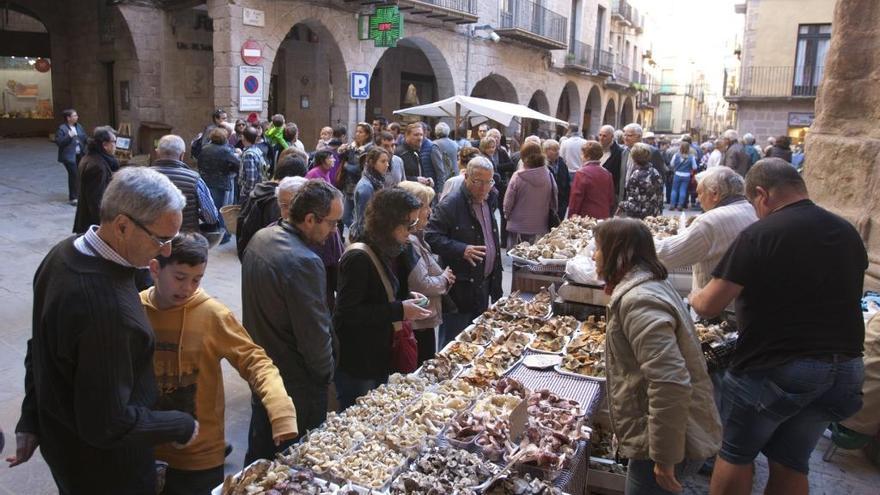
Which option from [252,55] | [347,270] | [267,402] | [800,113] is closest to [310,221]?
[347,270]

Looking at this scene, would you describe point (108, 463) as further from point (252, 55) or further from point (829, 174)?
point (252, 55)

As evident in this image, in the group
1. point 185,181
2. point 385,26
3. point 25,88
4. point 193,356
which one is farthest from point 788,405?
point 25,88

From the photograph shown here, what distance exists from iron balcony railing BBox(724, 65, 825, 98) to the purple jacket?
20382 mm

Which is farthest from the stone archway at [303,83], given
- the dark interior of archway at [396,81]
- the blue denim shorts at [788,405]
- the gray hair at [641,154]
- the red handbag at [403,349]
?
the blue denim shorts at [788,405]

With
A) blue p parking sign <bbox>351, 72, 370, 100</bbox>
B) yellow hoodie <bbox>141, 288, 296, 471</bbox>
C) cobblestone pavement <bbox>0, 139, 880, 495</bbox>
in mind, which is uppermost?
blue p parking sign <bbox>351, 72, 370, 100</bbox>

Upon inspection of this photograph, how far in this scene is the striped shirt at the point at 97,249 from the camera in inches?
77.7

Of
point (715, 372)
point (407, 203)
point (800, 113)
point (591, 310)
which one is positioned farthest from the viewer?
point (800, 113)

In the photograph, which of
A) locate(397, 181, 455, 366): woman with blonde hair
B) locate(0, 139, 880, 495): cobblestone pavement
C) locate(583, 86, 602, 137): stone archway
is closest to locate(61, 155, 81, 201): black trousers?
locate(0, 139, 880, 495): cobblestone pavement

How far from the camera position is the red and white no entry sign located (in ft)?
40.4

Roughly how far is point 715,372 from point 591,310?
0.86 metres

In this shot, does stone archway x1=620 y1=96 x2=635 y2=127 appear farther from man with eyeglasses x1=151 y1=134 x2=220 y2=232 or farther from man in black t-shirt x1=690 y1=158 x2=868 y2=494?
man in black t-shirt x1=690 y1=158 x2=868 y2=494

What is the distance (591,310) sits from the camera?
4250 mm

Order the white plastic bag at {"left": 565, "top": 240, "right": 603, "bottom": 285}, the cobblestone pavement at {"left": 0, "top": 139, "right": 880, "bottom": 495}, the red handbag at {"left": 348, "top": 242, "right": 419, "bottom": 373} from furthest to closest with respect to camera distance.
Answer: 1. the white plastic bag at {"left": 565, "top": 240, "right": 603, "bottom": 285}
2. the cobblestone pavement at {"left": 0, "top": 139, "right": 880, "bottom": 495}
3. the red handbag at {"left": 348, "top": 242, "right": 419, "bottom": 373}

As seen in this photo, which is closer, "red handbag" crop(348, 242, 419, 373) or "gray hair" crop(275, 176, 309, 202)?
"red handbag" crop(348, 242, 419, 373)
